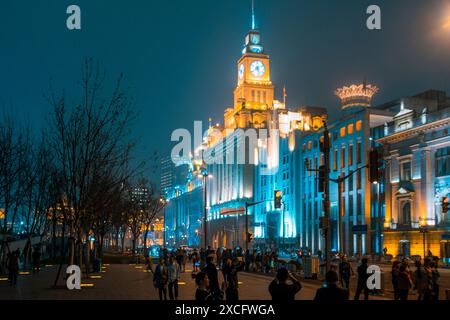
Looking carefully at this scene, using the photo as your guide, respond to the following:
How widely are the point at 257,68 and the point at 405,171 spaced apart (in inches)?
3533

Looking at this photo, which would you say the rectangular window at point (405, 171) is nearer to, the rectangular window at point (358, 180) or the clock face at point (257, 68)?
the rectangular window at point (358, 180)

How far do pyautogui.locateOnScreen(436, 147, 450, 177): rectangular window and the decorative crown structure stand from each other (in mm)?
38079

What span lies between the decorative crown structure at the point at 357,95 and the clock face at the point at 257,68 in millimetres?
52782

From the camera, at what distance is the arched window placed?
2463 inches

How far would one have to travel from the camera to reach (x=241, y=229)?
123250 mm

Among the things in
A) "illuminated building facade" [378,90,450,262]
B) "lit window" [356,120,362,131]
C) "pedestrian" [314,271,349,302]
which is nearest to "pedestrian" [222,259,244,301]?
"pedestrian" [314,271,349,302]

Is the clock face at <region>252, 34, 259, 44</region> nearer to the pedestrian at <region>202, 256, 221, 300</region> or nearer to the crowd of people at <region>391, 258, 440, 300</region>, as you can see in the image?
the crowd of people at <region>391, 258, 440, 300</region>

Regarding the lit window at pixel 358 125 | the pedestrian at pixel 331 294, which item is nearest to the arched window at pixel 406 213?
the lit window at pixel 358 125

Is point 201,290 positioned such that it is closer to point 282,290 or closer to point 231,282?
point 282,290

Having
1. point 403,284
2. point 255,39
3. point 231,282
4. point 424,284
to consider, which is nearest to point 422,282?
point 424,284

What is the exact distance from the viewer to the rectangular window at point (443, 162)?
187 feet

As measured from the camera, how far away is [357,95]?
96312 mm
